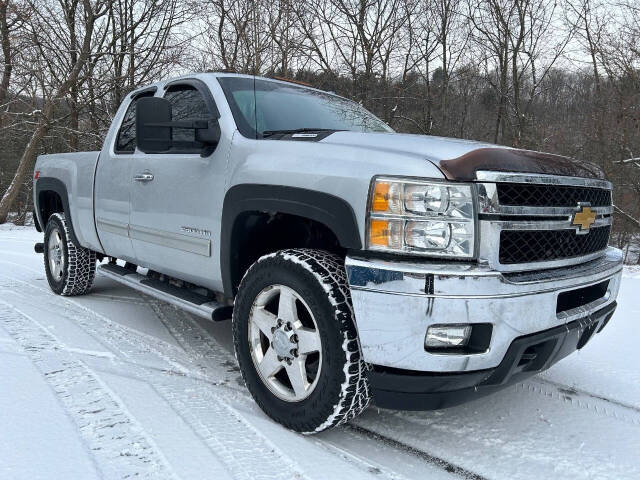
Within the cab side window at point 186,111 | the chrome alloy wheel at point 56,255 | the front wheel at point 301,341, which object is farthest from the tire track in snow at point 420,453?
the chrome alloy wheel at point 56,255

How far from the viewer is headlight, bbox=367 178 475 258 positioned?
189 cm

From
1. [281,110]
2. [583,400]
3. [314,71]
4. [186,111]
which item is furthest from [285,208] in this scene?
[314,71]

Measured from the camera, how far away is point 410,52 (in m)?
17.4

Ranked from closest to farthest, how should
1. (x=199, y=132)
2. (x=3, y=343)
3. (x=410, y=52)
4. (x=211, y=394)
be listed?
1. (x=211, y=394)
2. (x=199, y=132)
3. (x=3, y=343)
4. (x=410, y=52)

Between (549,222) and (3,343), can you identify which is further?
(3,343)

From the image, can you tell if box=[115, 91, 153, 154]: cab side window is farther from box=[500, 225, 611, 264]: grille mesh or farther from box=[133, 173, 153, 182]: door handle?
box=[500, 225, 611, 264]: grille mesh

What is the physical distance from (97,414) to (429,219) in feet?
5.85

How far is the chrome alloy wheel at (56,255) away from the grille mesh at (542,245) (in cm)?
429

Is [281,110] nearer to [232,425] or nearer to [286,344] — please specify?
[286,344]

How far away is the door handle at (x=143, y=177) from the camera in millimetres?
3331

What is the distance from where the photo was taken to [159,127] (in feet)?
9.06

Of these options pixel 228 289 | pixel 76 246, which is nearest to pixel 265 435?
pixel 228 289

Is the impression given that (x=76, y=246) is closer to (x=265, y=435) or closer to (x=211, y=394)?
(x=211, y=394)

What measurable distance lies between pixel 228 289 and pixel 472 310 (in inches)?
55.8
